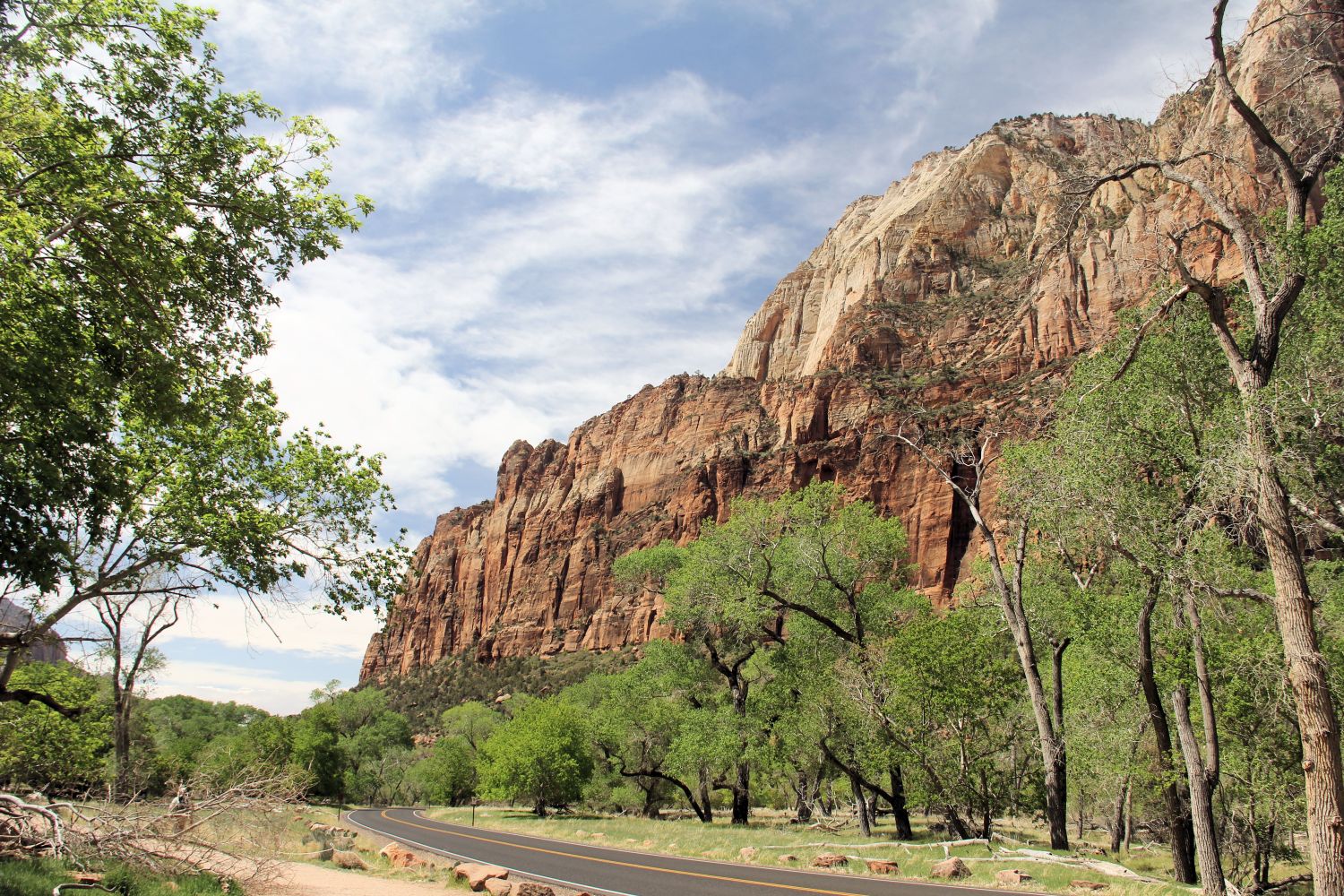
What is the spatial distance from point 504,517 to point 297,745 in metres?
96.9

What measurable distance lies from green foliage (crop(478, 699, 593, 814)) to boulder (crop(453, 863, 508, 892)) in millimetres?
24339

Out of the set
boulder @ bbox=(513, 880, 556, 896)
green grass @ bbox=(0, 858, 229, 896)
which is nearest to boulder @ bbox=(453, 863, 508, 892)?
A: boulder @ bbox=(513, 880, 556, 896)

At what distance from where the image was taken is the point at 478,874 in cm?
1308

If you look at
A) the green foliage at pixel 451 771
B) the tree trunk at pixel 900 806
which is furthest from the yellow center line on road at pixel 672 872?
the green foliage at pixel 451 771

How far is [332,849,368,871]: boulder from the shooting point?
55.7 feet

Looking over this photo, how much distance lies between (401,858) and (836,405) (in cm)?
9958

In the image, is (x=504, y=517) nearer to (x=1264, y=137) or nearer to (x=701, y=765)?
(x=701, y=765)

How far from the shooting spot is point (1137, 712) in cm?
1661

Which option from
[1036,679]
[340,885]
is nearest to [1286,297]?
[1036,679]

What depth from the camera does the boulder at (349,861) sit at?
1698 cm

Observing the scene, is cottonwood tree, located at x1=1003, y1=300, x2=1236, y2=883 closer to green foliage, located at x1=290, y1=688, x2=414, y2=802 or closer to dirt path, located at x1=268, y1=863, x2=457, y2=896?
dirt path, located at x1=268, y1=863, x2=457, y2=896

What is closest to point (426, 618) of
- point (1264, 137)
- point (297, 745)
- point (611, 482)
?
point (611, 482)

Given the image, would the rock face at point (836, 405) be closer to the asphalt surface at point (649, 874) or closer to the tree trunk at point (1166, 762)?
the tree trunk at point (1166, 762)

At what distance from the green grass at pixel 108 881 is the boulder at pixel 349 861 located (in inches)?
258
